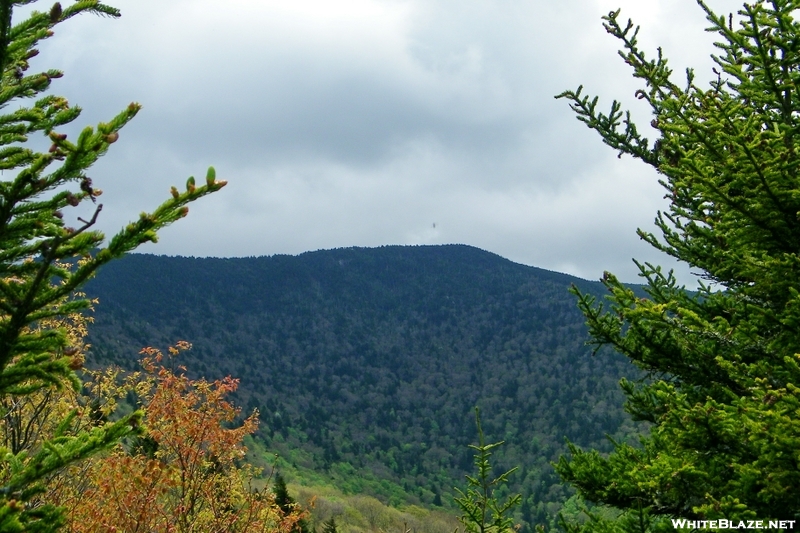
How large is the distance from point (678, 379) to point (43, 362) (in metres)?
6.93

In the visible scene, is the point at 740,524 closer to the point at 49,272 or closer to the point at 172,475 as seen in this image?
the point at 49,272

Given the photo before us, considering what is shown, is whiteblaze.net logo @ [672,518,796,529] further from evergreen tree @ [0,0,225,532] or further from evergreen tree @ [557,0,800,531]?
evergreen tree @ [0,0,225,532]

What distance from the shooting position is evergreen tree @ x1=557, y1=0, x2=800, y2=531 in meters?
4.74

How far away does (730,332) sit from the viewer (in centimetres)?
551

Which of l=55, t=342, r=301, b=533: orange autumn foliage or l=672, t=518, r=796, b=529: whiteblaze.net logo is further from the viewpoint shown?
l=55, t=342, r=301, b=533: orange autumn foliage

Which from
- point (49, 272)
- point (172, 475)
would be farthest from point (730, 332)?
point (172, 475)

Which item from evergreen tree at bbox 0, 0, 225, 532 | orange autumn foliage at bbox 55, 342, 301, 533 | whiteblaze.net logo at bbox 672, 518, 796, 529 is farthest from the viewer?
orange autumn foliage at bbox 55, 342, 301, 533

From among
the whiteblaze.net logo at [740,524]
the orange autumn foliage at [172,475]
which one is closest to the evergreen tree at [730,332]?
the whiteblaze.net logo at [740,524]

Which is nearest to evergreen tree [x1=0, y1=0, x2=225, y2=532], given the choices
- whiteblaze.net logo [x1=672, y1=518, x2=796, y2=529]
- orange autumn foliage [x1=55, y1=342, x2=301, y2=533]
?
whiteblaze.net logo [x1=672, y1=518, x2=796, y2=529]

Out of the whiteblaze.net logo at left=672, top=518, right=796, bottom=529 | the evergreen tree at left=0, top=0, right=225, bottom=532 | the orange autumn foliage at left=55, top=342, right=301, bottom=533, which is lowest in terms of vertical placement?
the orange autumn foliage at left=55, top=342, right=301, bottom=533

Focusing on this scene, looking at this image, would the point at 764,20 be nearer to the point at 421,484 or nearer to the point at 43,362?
the point at 43,362

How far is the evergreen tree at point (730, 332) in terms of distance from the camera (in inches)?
187

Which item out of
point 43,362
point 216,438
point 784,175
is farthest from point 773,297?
point 216,438

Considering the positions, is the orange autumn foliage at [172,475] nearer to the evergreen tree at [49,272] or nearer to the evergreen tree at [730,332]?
the evergreen tree at [730,332]
